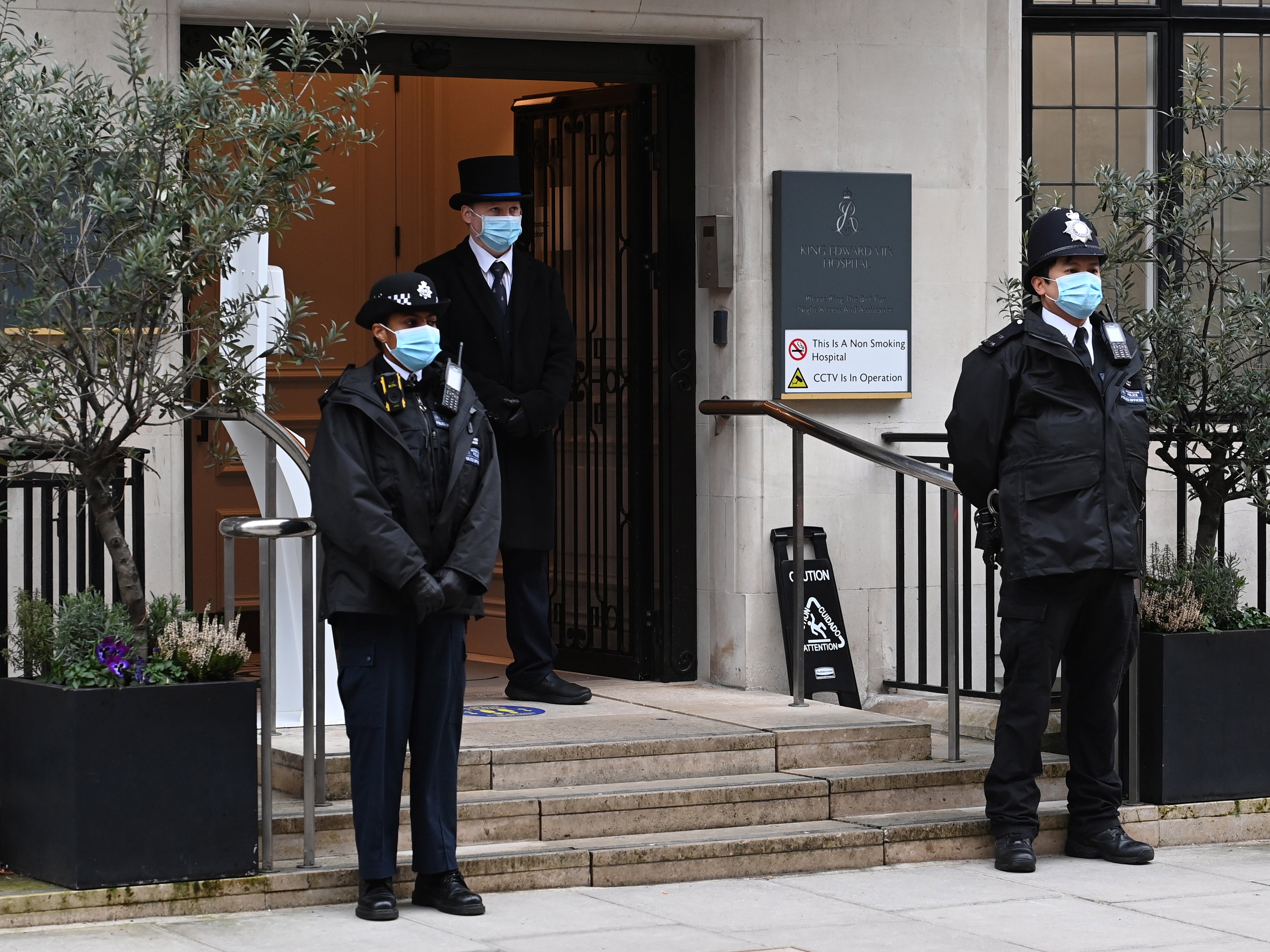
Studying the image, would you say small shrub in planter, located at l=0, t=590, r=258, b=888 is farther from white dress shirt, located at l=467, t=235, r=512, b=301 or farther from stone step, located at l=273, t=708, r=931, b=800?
white dress shirt, located at l=467, t=235, r=512, b=301

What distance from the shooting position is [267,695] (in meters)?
5.82

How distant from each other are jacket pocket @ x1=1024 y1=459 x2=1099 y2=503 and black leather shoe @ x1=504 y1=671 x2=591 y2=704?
2171 mm

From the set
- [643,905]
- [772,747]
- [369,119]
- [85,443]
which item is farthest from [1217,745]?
[369,119]

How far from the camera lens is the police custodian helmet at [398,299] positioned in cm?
581

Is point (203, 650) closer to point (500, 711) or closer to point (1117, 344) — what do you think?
point (500, 711)

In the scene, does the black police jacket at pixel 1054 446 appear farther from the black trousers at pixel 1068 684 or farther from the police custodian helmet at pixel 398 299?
the police custodian helmet at pixel 398 299

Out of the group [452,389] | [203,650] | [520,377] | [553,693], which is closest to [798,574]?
[553,693]

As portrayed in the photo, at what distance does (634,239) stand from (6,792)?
3.86 m

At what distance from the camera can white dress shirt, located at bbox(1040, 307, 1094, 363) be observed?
6.52 meters

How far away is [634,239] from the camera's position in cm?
861

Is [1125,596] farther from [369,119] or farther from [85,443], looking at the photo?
[369,119]

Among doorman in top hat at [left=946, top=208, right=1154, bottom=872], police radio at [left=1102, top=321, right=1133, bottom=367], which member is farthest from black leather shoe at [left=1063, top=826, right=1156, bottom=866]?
police radio at [left=1102, top=321, right=1133, bottom=367]

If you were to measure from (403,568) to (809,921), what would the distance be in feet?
5.22

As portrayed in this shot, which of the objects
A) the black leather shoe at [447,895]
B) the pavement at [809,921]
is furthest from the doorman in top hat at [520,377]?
the black leather shoe at [447,895]
